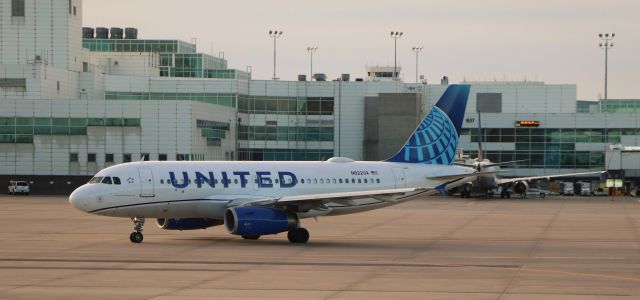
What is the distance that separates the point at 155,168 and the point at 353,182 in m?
10.3

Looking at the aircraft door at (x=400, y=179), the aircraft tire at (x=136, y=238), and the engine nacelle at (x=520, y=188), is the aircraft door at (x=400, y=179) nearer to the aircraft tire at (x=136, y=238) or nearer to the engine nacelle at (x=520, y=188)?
the aircraft tire at (x=136, y=238)

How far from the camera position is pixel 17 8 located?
140 metres

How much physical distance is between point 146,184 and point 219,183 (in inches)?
147

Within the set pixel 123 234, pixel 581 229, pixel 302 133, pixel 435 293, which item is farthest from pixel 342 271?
pixel 302 133

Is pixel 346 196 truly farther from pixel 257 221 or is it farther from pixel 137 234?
pixel 137 234

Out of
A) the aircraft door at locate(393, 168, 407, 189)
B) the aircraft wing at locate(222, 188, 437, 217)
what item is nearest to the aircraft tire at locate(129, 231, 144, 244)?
the aircraft wing at locate(222, 188, 437, 217)

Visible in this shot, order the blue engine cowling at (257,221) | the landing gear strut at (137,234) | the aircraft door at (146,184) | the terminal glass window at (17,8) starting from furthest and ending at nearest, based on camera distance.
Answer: the terminal glass window at (17,8) → the landing gear strut at (137,234) → the aircraft door at (146,184) → the blue engine cowling at (257,221)

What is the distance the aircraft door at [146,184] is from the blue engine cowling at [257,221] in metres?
3.54

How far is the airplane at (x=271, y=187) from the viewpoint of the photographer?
55.5 meters

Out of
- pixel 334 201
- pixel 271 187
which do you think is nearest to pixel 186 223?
pixel 271 187

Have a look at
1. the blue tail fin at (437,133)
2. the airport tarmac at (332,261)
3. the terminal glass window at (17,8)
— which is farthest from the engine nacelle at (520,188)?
the blue tail fin at (437,133)

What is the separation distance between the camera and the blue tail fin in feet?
209

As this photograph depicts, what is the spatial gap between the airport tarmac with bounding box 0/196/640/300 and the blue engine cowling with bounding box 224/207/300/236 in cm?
72

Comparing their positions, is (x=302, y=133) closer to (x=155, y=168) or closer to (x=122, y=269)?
(x=155, y=168)
